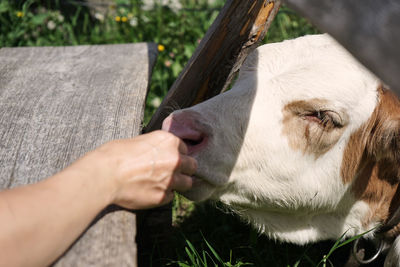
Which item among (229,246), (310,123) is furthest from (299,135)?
(229,246)

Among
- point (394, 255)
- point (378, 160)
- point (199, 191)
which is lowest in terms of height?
point (394, 255)

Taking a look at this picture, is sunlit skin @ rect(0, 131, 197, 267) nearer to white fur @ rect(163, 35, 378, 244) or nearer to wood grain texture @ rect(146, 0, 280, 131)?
white fur @ rect(163, 35, 378, 244)

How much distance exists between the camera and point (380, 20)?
891mm

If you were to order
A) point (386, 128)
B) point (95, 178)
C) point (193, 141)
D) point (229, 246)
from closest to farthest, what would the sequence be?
point (95, 178) < point (193, 141) < point (386, 128) < point (229, 246)

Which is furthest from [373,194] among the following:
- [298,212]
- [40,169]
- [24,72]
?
[24,72]

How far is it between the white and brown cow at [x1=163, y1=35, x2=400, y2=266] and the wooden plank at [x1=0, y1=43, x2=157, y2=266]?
0.38 meters

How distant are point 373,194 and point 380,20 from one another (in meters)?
1.48

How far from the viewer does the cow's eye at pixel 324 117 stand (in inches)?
76.1

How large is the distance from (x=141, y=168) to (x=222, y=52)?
3.39 feet

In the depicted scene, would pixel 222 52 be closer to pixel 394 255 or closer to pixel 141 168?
pixel 141 168

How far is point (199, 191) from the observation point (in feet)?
6.34

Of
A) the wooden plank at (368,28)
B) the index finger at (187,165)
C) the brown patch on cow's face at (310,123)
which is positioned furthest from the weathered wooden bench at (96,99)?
the wooden plank at (368,28)

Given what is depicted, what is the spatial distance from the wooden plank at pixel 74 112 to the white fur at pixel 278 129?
40 cm

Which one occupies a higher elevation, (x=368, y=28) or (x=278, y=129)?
(x=368, y=28)
